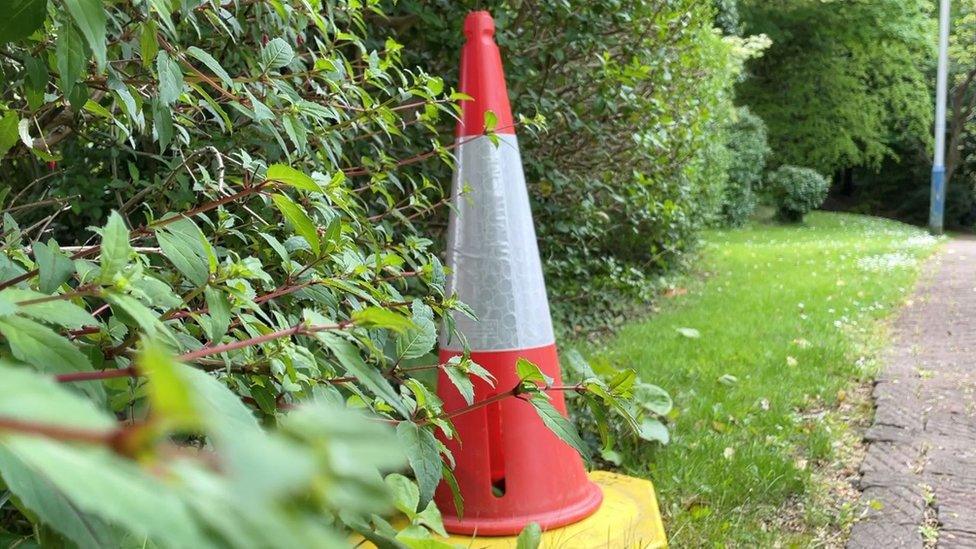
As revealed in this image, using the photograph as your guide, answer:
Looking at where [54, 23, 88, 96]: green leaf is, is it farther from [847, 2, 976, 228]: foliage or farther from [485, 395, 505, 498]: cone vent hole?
[847, 2, 976, 228]: foliage

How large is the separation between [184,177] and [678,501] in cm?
192

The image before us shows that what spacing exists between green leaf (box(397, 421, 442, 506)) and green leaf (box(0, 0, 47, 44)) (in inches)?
26.8

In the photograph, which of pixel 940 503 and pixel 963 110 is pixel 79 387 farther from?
pixel 963 110

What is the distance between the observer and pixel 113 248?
69 centimetres

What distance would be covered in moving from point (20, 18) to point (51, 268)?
25 cm

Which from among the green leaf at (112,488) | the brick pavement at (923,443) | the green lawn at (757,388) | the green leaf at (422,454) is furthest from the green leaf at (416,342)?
the brick pavement at (923,443)

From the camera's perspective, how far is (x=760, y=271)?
8.87 meters

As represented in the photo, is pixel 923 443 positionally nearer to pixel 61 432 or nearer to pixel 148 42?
pixel 148 42

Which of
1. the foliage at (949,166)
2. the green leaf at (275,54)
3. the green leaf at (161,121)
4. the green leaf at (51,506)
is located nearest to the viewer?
the green leaf at (51,506)

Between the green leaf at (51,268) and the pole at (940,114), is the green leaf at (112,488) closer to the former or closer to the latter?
the green leaf at (51,268)

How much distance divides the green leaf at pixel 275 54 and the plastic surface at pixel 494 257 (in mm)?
791

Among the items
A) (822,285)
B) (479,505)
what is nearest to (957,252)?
(822,285)

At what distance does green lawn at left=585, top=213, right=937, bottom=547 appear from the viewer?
2.74 meters

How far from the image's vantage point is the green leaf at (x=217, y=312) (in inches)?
35.3
